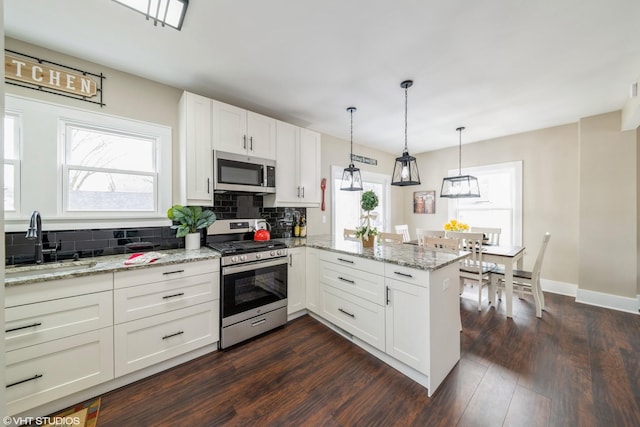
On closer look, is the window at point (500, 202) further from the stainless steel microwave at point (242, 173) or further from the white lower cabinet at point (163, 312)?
the white lower cabinet at point (163, 312)

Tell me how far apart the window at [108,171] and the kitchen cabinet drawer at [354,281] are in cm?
195

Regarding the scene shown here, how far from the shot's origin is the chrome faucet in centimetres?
168

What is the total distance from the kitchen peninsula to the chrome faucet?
2340 mm

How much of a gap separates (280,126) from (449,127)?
2.64m

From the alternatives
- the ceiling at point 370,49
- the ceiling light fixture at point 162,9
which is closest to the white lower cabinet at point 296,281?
the ceiling at point 370,49

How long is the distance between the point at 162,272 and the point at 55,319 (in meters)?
0.62

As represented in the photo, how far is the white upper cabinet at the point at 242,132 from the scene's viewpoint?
8.17ft

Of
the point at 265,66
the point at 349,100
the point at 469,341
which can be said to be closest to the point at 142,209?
the point at 265,66

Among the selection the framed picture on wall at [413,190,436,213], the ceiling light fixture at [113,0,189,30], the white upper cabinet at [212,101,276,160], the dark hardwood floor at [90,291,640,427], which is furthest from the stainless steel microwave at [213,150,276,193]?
the framed picture on wall at [413,190,436,213]

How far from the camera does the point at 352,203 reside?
455 cm

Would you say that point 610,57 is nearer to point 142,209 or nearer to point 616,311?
point 616,311

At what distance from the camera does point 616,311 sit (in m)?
3.00

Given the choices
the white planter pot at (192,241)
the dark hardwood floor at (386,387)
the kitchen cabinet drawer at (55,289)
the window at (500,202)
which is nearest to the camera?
the kitchen cabinet drawer at (55,289)

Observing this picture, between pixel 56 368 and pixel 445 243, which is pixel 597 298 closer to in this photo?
pixel 445 243
